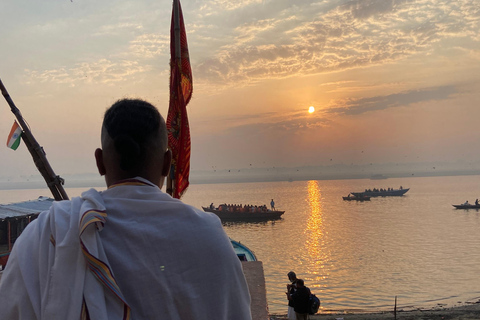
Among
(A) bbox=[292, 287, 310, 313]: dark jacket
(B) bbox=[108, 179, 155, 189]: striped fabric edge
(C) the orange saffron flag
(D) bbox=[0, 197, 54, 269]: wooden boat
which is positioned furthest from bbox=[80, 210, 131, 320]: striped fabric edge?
(D) bbox=[0, 197, 54, 269]: wooden boat

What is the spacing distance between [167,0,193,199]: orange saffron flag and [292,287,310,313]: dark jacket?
18.2 ft

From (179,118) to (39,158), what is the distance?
1.37 meters

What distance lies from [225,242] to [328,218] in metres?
73.5

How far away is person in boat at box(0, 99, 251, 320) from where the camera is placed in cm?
116

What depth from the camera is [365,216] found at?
235ft

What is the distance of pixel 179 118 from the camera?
13.0ft

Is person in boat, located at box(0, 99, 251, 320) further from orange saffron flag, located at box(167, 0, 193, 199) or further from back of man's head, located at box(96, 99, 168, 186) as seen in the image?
orange saffron flag, located at box(167, 0, 193, 199)

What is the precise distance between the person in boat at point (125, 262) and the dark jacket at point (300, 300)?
25.1ft

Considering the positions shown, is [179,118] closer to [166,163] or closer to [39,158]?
[39,158]

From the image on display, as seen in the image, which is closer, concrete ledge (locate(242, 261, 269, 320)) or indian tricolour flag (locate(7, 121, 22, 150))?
concrete ledge (locate(242, 261, 269, 320))

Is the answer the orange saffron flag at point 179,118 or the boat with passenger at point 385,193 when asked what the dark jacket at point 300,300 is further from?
the boat with passenger at point 385,193

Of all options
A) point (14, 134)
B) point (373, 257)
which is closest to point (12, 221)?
point (14, 134)

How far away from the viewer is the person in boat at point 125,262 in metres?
1.16

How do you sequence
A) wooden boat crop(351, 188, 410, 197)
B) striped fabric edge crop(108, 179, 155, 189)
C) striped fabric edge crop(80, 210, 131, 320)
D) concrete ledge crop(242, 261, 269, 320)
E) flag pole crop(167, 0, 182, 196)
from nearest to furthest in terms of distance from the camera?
striped fabric edge crop(80, 210, 131, 320) < striped fabric edge crop(108, 179, 155, 189) < concrete ledge crop(242, 261, 269, 320) < flag pole crop(167, 0, 182, 196) < wooden boat crop(351, 188, 410, 197)
